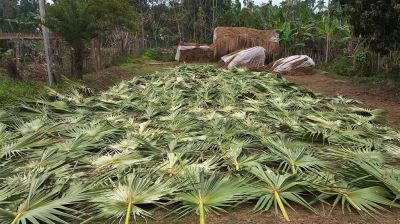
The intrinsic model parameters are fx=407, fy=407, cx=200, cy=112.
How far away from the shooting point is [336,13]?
1116cm

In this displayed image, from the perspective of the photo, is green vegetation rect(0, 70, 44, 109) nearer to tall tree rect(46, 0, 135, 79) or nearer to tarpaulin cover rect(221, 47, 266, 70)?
tall tree rect(46, 0, 135, 79)

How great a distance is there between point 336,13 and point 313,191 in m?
8.96

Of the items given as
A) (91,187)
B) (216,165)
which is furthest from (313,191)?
(91,187)

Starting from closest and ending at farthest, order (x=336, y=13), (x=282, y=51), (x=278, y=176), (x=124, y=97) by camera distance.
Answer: (x=278, y=176)
(x=124, y=97)
(x=336, y=13)
(x=282, y=51)

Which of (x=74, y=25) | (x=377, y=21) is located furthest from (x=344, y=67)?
(x=74, y=25)

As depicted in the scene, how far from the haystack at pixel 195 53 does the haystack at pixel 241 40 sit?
0.45 m

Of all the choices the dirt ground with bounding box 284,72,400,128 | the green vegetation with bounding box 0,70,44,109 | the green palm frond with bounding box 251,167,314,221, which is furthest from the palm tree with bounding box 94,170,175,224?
the dirt ground with bounding box 284,72,400,128

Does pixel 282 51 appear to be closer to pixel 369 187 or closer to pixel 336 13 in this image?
pixel 336 13

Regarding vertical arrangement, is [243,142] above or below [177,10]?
below

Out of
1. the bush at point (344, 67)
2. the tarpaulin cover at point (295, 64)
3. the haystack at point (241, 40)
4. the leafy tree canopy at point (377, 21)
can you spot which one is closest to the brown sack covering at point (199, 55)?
the haystack at point (241, 40)

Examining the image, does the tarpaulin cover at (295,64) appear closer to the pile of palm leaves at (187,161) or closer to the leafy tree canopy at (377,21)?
the leafy tree canopy at (377,21)

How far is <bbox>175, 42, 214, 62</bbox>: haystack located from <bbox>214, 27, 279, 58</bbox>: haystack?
0.45 meters

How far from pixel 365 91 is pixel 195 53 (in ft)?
43.3

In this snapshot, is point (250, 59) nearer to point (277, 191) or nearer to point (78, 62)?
point (78, 62)
